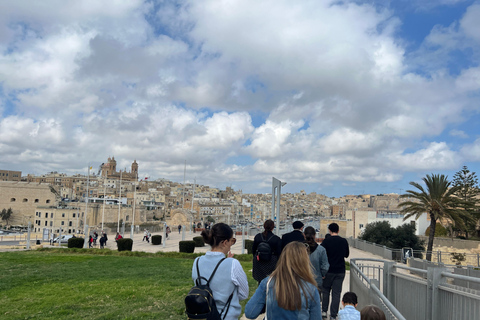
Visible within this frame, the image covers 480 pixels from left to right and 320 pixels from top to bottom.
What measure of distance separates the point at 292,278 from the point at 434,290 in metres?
2.67

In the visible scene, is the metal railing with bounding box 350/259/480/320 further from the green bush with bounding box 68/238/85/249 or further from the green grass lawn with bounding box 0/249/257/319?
the green bush with bounding box 68/238/85/249

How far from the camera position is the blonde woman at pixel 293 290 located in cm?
269

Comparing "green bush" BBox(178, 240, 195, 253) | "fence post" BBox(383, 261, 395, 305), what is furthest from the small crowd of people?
"green bush" BBox(178, 240, 195, 253)

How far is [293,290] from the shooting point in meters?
2.68

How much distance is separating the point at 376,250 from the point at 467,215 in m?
6.51

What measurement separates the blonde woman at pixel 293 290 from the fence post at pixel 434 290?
2399 millimetres

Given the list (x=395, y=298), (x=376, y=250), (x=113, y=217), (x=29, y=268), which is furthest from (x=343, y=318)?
(x=113, y=217)

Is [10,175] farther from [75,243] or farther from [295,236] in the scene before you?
[295,236]

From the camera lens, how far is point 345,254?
6379 mm

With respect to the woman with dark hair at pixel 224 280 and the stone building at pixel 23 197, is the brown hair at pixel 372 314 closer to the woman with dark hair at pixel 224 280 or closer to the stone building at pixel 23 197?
the woman with dark hair at pixel 224 280

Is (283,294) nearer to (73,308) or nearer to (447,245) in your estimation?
(73,308)

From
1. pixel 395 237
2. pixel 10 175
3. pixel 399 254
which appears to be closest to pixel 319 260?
pixel 399 254

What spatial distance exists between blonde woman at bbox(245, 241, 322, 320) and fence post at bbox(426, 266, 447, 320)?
240cm

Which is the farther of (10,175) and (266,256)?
(10,175)
